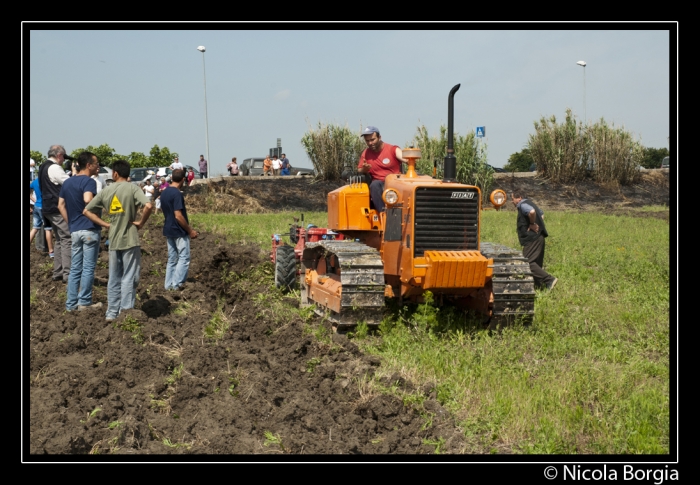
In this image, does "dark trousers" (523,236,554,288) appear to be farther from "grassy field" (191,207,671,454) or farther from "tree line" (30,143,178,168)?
"tree line" (30,143,178,168)

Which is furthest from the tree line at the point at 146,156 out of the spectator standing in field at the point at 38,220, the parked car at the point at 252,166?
the spectator standing in field at the point at 38,220

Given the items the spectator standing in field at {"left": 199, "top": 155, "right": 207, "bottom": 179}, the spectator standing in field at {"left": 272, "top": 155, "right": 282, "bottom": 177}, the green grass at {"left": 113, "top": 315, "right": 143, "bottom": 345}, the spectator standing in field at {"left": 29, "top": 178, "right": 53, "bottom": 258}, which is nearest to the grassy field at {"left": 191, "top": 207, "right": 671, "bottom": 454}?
the green grass at {"left": 113, "top": 315, "right": 143, "bottom": 345}

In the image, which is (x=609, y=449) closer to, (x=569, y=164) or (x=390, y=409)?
(x=390, y=409)

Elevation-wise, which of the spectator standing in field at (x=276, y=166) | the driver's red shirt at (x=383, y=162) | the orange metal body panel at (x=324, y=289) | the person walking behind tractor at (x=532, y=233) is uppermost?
the spectator standing in field at (x=276, y=166)

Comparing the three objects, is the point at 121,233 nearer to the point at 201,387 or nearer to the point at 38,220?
the point at 201,387

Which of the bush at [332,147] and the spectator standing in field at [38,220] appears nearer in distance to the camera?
the spectator standing in field at [38,220]

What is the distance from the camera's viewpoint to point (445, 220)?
8.48 m

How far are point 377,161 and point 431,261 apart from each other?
2012mm

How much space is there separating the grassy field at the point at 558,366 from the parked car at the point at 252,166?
88.0 ft

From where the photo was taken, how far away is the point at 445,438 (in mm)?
5594

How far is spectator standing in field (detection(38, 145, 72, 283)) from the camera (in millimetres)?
11469

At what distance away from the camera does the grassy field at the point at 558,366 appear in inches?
218

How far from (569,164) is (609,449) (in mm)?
31193

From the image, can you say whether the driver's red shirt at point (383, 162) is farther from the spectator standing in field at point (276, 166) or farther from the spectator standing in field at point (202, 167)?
the spectator standing in field at point (202, 167)
